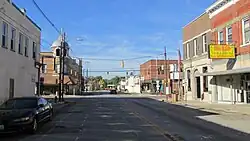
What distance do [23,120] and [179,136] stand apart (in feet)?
19.0

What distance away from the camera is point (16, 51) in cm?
2803

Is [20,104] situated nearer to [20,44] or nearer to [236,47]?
[20,44]

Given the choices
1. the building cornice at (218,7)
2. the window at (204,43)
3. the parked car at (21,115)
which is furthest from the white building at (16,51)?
the window at (204,43)

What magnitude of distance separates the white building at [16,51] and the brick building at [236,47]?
17.5 meters

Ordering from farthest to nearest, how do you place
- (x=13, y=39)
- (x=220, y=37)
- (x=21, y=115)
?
(x=220, y=37)
(x=13, y=39)
(x=21, y=115)

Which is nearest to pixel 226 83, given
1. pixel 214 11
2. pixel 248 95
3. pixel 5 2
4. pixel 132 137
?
pixel 248 95

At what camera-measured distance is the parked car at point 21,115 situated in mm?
13133

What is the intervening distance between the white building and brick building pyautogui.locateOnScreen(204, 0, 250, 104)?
17474mm

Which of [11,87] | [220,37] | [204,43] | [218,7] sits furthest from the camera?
[204,43]

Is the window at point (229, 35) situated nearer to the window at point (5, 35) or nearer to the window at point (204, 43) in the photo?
the window at point (204, 43)

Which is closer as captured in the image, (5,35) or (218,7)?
(5,35)

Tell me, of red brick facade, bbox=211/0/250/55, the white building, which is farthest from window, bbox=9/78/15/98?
red brick facade, bbox=211/0/250/55

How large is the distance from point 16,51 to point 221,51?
17.2 meters

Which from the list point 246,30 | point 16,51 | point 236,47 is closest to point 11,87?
point 16,51
